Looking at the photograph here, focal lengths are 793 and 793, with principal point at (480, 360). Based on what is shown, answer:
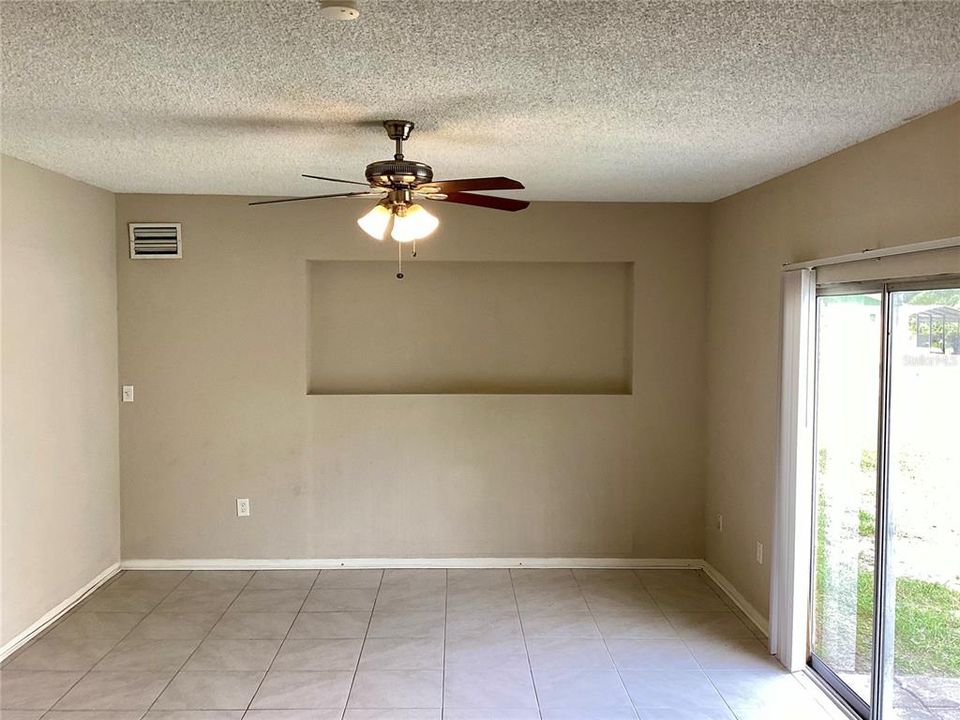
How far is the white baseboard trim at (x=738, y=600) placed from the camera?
168 inches

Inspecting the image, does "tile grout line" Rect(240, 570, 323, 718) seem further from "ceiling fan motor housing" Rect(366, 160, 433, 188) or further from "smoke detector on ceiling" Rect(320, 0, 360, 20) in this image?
"smoke detector on ceiling" Rect(320, 0, 360, 20)

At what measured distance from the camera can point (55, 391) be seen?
436 cm

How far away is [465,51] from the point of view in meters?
2.23

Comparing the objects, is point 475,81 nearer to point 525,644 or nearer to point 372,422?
point 525,644

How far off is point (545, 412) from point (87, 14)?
12.6ft

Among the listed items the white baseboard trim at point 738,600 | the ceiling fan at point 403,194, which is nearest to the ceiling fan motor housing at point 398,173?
the ceiling fan at point 403,194

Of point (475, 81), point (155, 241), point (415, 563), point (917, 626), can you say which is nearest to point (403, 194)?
point (475, 81)

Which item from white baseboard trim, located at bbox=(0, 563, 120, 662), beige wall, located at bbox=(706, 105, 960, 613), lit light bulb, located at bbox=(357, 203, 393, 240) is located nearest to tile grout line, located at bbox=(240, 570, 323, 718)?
white baseboard trim, located at bbox=(0, 563, 120, 662)

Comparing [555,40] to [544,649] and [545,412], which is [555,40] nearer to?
[544,649]

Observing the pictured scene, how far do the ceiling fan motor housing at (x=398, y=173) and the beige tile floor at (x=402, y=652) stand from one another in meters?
2.21

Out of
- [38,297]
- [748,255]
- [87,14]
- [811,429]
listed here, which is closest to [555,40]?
[87,14]

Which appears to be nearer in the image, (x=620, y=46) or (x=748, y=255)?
(x=620, y=46)

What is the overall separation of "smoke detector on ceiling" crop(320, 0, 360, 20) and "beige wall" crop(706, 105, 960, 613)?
208 centimetres

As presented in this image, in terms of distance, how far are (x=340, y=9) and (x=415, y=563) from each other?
13.5 ft
